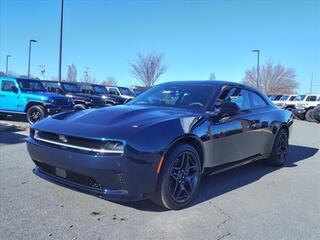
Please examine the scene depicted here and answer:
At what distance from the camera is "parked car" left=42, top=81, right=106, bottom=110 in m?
18.1

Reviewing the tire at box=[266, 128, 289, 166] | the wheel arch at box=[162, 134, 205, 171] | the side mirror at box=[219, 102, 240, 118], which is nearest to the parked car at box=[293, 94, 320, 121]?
the tire at box=[266, 128, 289, 166]

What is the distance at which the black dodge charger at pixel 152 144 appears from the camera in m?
3.84

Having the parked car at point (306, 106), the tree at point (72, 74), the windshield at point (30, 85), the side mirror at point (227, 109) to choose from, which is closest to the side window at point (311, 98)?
the parked car at point (306, 106)

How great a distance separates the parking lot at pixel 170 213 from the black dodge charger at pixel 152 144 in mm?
285

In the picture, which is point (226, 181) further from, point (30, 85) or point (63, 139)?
point (30, 85)

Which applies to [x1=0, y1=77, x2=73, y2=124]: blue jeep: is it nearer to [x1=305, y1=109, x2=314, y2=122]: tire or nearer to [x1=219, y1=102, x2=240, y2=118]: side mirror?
[x1=219, y1=102, x2=240, y2=118]: side mirror

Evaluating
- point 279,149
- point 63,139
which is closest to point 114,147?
point 63,139

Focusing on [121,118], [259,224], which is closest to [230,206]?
[259,224]

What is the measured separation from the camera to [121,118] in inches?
171

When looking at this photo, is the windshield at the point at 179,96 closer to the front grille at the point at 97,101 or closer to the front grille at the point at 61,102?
the front grille at the point at 61,102

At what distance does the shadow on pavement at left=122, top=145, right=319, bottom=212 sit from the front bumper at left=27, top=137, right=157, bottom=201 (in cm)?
51

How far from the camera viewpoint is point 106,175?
383cm

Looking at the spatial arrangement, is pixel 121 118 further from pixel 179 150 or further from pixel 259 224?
pixel 259 224

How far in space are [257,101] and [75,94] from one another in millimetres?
13923
